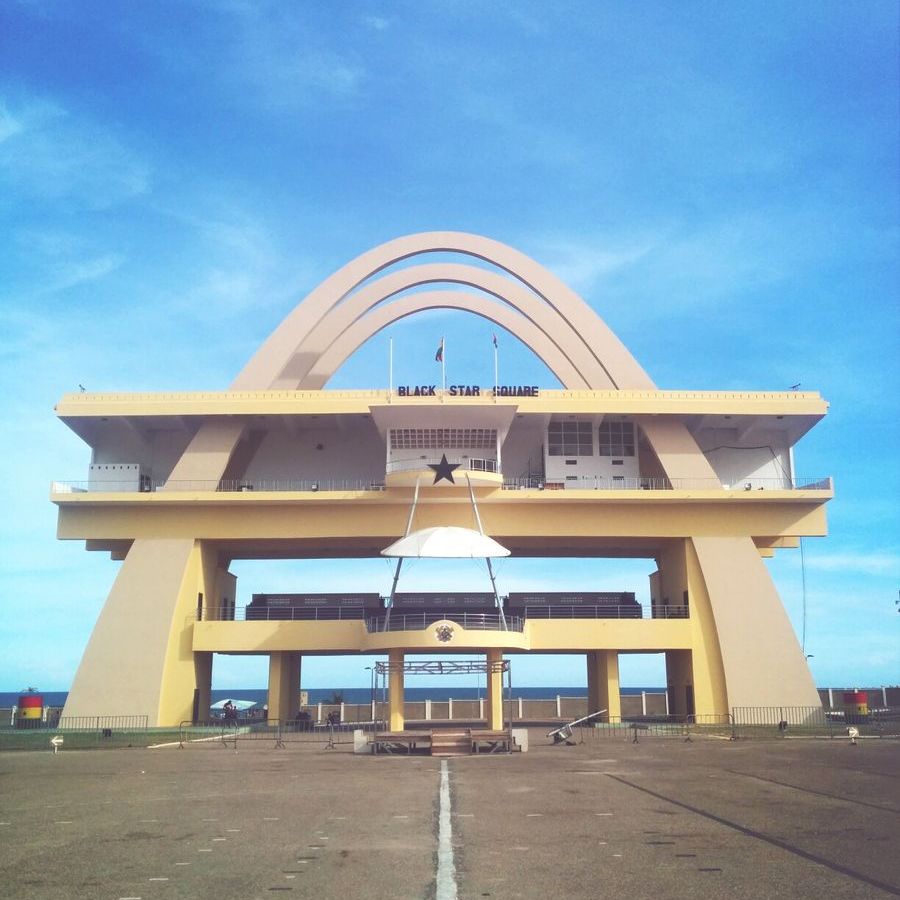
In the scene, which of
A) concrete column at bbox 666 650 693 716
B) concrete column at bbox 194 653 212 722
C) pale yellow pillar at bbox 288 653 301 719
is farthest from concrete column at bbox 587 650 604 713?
concrete column at bbox 194 653 212 722

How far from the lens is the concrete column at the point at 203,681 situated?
2169 inches

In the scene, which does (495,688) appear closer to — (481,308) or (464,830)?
(481,308)

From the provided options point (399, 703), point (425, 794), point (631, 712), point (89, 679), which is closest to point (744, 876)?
point (425, 794)

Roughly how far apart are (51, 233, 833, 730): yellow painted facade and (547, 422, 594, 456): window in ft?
0.63

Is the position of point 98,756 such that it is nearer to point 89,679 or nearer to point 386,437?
point 89,679

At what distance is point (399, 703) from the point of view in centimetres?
4797

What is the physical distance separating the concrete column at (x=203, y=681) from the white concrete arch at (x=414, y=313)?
58.0ft

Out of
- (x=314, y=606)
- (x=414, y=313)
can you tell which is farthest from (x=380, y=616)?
(x=414, y=313)

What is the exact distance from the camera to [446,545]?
4694 centimetres

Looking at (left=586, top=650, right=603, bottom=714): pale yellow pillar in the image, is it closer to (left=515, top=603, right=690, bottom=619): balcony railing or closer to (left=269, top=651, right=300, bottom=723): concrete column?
(left=515, top=603, right=690, bottom=619): balcony railing

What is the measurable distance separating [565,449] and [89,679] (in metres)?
29.5

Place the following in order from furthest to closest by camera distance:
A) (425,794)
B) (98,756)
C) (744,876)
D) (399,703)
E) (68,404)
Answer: (68,404), (399,703), (98,756), (425,794), (744,876)

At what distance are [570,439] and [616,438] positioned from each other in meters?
2.82

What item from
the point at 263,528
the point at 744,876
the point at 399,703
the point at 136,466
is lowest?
the point at 744,876
